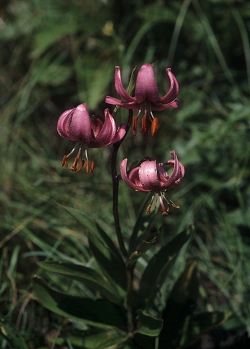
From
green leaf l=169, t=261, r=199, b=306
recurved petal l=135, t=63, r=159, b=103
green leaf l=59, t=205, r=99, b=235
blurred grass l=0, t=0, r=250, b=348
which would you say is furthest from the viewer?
blurred grass l=0, t=0, r=250, b=348

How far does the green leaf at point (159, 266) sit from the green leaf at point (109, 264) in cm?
6

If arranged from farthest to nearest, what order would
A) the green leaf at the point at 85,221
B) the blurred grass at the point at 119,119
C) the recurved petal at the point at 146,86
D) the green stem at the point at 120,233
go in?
1. the blurred grass at the point at 119,119
2. the green leaf at the point at 85,221
3. the green stem at the point at 120,233
4. the recurved petal at the point at 146,86

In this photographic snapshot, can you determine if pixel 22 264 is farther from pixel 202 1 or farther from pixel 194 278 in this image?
pixel 202 1

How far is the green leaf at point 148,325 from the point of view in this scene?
4.24 feet

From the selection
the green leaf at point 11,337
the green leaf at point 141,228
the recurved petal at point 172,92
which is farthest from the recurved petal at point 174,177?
the green leaf at point 11,337

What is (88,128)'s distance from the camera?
110cm

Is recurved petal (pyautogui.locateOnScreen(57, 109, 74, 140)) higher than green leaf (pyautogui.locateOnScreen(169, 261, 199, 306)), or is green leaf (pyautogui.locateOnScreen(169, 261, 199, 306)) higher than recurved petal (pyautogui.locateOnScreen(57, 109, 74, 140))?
recurved petal (pyautogui.locateOnScreen(57, 109, 74, 140))

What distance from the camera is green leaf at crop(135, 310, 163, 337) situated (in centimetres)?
129

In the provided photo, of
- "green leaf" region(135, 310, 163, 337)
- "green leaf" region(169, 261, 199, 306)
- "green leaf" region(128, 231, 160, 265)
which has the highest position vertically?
"green leaf" region(128, 231, 160, 265)

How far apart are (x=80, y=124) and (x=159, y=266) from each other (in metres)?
0.52

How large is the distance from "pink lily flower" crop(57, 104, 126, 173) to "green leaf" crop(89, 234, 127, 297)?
355 mm

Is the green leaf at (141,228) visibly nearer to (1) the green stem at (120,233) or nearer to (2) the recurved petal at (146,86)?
(1) the green stem at (120,233)

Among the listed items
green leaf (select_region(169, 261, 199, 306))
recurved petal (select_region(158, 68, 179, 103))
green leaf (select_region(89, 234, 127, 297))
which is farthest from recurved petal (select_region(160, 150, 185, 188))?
green leaf (select_region(169, 261, 199, 306))

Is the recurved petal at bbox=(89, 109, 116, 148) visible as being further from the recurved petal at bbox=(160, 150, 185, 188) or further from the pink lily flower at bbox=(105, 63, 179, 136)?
the recurved petal at bbox=(160, 150, 185, 188)
